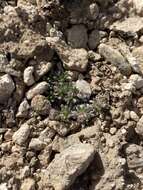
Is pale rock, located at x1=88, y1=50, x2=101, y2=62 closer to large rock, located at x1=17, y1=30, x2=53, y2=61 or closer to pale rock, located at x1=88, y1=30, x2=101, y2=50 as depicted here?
pale rock, located at x1=88, y1=30, x2=101, y2=50

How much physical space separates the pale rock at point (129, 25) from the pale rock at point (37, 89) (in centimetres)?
99

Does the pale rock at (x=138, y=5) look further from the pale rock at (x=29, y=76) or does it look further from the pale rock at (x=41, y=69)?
the pale rock at (x=29, y=76)

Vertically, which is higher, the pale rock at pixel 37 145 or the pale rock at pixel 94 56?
the pale rock at pixel 94 56

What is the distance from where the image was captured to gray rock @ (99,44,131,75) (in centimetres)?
502

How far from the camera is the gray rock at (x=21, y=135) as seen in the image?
4668 millimetres

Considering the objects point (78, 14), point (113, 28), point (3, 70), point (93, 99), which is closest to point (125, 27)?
point (113, 28)

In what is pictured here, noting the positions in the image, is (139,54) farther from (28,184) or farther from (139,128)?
(28,184)

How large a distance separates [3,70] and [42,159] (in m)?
0.92

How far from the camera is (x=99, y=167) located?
15.0 ft

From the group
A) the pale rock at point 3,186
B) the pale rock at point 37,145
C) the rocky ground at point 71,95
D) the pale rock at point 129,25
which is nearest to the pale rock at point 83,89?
the rocky ground at point 71,95

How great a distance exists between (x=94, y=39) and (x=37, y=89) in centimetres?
87

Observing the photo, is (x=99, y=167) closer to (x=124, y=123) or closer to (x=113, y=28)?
(x=124, y=123)

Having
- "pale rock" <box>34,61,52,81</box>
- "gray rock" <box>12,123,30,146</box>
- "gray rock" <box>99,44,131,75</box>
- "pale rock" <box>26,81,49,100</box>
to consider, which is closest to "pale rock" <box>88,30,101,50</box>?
"gray rock" <box>99,44,131,75</box>

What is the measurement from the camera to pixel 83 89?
493 cm
